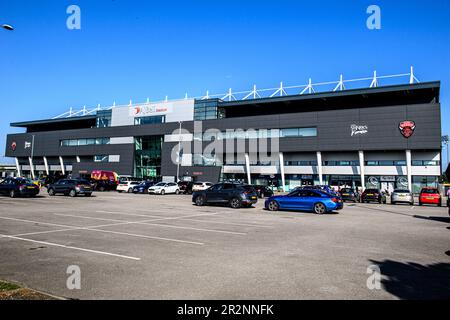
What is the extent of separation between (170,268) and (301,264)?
279cm

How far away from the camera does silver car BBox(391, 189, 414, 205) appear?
89.2ft

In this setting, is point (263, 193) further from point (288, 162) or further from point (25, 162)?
point (25, 162)

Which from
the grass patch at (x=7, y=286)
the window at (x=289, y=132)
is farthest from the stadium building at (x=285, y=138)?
the grass patch at (x=7, y=286)

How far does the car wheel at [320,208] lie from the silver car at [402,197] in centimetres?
1439

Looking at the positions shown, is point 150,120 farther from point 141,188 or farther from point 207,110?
point 141,188

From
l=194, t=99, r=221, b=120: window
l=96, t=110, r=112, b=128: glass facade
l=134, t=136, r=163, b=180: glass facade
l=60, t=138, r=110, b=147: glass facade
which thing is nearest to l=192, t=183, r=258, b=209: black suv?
l=194, t=99, r=221, b=120: window

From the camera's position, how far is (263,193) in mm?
32375

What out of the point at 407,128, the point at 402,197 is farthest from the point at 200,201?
the point at 407,128

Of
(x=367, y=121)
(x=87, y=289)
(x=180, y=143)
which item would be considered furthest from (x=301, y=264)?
(x=180, y=143)

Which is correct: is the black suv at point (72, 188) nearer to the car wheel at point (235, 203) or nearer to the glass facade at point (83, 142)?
the car wheel at point (235, 203)

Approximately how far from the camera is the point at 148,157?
221ft

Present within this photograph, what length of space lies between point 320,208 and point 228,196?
6240 millimetres

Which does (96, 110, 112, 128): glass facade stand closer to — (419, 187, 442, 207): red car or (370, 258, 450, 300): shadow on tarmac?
(419, 187, 442, 207): red car

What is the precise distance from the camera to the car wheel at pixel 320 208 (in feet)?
56.5
